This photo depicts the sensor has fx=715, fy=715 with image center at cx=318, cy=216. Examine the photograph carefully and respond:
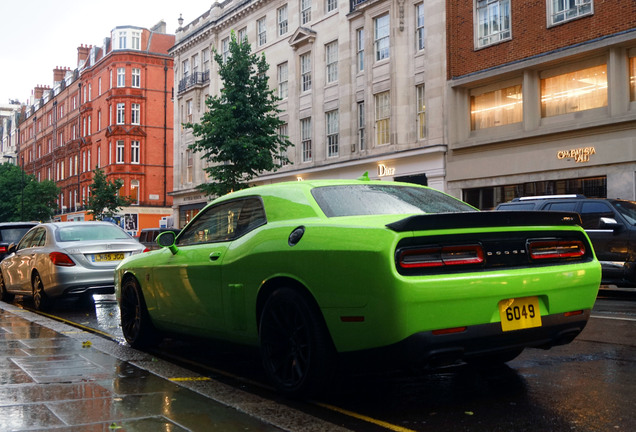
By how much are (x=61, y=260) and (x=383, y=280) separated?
28.0ft

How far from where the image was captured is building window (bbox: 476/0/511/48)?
24.6 metres

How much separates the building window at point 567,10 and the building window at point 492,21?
6.08ft

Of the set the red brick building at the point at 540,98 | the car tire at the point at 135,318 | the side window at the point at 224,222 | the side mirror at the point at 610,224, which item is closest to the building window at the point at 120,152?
the red brick building at the point at 540,98

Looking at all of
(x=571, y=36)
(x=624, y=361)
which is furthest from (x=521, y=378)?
(x=571, y=36)

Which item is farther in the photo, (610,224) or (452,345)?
(610,224)

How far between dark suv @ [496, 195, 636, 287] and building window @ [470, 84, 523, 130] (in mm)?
11285

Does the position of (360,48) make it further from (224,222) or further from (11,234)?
(224,222)

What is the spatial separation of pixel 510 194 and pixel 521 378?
2004 centimetres

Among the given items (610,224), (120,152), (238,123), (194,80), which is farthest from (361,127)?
(120,152)

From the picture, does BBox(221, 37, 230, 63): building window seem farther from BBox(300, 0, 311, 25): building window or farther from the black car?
the black car

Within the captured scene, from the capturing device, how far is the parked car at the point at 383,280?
14.0ft

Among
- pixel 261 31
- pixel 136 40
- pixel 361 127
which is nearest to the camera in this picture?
pixel 361 127

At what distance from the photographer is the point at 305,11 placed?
35.1m

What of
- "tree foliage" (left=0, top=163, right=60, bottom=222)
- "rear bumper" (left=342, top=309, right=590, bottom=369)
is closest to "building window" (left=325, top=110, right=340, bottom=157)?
"rear bumper" (left=342, top=309, right=590, bottom=369)
